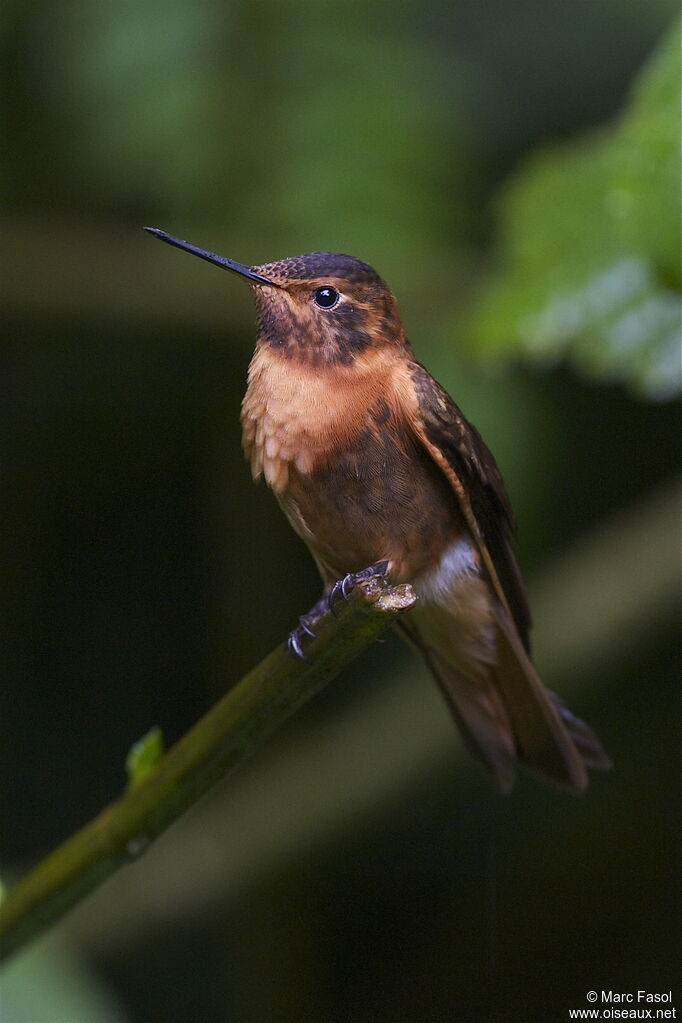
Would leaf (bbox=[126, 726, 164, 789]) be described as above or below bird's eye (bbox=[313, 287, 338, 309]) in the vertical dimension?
below

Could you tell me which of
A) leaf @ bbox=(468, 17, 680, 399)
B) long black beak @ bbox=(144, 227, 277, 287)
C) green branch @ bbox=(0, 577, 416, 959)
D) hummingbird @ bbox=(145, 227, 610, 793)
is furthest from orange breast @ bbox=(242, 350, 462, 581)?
leaf @ bbox=(468, 17, 680, 399)

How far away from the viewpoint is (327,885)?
2287 mm

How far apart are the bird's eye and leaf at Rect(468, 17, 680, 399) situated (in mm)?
405

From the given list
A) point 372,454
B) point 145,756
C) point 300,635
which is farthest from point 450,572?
point 145,756

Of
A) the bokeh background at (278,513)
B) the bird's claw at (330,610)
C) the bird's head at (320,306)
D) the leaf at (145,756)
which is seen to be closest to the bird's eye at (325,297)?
the bird's head at (320,306)

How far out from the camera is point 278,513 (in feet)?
7.72

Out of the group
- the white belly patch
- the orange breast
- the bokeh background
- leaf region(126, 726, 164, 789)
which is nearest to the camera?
leaf region(126, 726, 164, 789)

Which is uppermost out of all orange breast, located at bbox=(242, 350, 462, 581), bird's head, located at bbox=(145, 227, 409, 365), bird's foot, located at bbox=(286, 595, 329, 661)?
bird's head, located at bbox=(145, 227, 409, 365)

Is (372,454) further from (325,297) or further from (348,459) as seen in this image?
(325,297)

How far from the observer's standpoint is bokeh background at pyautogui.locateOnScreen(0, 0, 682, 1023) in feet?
7.27

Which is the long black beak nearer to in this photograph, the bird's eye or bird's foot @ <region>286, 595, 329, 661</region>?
the bird's eye

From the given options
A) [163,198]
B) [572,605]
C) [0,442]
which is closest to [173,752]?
[572,605]

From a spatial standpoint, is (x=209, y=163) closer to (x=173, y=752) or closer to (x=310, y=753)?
(x=310, y=753)

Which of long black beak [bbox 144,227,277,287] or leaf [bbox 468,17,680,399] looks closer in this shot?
long black beak [bbox 144,227,277,287]
